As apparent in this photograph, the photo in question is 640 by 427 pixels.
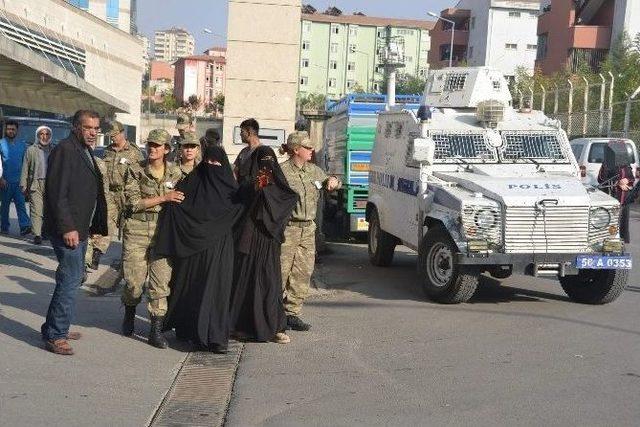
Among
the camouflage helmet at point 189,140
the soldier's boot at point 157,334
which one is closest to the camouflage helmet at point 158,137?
the camouflage helmet at point 189,140

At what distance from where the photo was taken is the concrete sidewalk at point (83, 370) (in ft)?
17.7

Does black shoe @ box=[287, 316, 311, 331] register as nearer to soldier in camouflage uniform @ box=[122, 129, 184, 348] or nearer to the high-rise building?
soldier in camouflage uniform @ box=[122, 129, 184, 348]

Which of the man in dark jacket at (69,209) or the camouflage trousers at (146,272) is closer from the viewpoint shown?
the man in dark jacket at (69,209)

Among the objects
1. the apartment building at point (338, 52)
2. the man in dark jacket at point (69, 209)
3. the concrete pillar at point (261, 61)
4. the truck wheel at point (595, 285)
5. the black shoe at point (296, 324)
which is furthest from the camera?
the apartment building at point (338, 52)

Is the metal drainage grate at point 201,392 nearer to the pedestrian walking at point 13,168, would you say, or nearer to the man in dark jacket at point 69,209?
the man in dark jacket at point 69,209

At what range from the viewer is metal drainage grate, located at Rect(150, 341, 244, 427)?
5.52 metres

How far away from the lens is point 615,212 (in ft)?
31.1

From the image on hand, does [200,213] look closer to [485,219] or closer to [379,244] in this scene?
[485,219]

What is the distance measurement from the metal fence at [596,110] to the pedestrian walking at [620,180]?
45.6 feet

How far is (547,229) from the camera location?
363 inches

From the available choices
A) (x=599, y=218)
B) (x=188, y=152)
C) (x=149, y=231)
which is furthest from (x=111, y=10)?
(x=149, y=231)

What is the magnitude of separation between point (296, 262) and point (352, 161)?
306 inches

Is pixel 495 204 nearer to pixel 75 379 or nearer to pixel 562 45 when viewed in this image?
pixel 75 379

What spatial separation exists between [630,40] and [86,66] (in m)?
27.7
